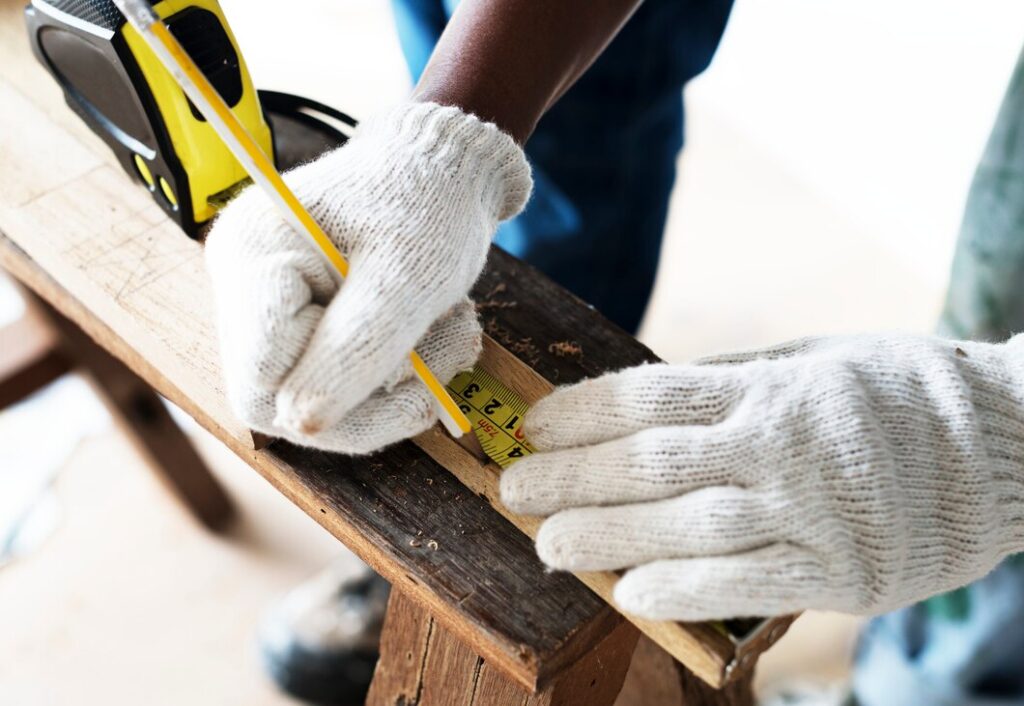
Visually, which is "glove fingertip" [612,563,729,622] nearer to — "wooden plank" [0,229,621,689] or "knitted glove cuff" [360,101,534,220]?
"wooden plank" [0,229,621,689]

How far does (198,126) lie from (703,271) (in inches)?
69.0

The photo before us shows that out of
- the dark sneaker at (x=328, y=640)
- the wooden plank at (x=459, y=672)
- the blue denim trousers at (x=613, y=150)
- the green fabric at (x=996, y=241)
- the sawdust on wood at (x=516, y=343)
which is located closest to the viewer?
the wooden plank at (x=459, y=672)

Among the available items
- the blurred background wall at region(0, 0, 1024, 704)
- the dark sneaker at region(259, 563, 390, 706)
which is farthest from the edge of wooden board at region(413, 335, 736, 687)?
the blurred background wall at region(0, 0, 1024, 704)

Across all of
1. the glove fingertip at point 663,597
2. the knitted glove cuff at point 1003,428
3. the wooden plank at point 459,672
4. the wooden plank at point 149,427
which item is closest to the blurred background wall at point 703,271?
the wooden plank at point 149,427

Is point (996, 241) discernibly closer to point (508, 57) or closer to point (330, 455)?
point (508, 57)

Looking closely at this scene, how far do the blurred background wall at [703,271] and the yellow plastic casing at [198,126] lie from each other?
1.14 metres

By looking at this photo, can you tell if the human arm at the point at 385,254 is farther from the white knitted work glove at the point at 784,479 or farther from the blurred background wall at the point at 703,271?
the blurred background wall at the point at 703,271

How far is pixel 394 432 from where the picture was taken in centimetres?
76

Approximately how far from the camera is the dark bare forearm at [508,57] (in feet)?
2.98

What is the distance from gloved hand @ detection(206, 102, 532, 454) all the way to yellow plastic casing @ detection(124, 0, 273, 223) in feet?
0.55

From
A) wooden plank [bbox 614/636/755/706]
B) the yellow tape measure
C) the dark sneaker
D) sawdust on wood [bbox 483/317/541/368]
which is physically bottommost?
the dark sneaker

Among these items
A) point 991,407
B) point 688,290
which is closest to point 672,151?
point 991,407

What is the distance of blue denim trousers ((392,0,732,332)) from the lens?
1.24 meters

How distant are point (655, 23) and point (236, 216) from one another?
69 cm
